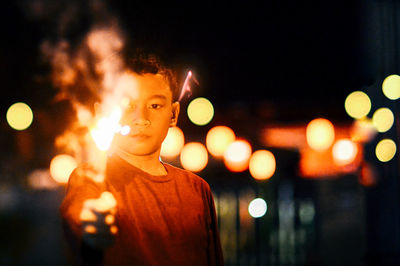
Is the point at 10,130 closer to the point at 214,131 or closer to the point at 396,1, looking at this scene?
the point at 214,131

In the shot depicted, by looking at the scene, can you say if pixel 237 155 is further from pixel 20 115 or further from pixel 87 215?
pixel 87 215

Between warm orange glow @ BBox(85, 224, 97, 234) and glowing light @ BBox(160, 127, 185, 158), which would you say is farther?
glowing light @ BBox(160, 127, 185, 158)

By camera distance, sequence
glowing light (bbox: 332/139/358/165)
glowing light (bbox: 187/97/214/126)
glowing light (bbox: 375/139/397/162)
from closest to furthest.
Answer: glowing light (bbox: 187/97/214/126)
glowing light (bbox: 375/139/397/162)
glowing light (bbox: 332/139/358/165)

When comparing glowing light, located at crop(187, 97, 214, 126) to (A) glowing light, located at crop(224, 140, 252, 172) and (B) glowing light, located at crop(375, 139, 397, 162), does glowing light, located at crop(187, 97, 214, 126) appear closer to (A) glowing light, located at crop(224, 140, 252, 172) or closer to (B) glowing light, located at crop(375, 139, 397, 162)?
(A) glowing light, located at crop(224, 140, 252, 172)

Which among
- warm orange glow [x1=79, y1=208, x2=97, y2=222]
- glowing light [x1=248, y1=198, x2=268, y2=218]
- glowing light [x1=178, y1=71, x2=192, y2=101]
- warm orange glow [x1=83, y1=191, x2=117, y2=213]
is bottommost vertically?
glowing light [x1=248, y1=198, x2=268, y2=218]

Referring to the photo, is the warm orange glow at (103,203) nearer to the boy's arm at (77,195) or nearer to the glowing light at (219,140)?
the boy's arm at (77,195)

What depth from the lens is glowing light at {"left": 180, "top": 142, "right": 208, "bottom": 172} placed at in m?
3.09

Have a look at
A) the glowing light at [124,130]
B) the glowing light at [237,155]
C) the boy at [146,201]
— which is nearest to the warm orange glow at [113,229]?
the boy at [146,201]

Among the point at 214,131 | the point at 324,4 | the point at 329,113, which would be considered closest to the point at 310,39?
the point at 324,4

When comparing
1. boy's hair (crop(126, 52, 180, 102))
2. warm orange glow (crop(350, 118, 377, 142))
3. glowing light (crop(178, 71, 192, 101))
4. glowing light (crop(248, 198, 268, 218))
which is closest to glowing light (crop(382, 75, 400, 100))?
warm orange glow (crop(350, 118, 377, 142))

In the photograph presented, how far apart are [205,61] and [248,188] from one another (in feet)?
4.66

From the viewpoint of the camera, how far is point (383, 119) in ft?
12.7

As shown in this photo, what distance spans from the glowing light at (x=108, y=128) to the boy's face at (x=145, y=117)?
0.9 inches

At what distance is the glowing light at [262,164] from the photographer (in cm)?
424
